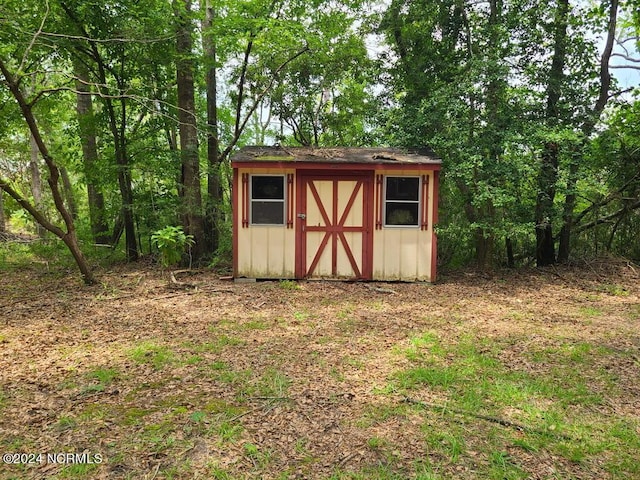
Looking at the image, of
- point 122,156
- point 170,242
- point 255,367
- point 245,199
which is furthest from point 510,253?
point 122,156

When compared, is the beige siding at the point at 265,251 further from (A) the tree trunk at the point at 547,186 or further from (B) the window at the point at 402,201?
(A) the tree trunk at the point at 547,186

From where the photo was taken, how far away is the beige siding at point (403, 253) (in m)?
8.05

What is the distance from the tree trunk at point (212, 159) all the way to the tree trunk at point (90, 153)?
2455 millimetres

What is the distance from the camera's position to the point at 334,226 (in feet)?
26.5

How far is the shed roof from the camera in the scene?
7.83 meters

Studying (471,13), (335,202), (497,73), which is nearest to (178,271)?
(335,202)

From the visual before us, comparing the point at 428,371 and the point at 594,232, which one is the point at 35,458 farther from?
the point at 594,232

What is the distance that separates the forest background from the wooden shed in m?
0.76

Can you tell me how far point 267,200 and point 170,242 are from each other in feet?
6.50

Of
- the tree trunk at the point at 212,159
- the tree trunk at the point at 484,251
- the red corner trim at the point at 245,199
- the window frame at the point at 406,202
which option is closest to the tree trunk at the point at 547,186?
the tree trunk at the point at 484,251

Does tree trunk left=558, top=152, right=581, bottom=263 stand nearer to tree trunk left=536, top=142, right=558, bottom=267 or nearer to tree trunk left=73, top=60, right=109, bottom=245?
tree trunk left=536, top=142, right=558, bottom=267

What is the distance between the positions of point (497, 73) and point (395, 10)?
3492 millimetres

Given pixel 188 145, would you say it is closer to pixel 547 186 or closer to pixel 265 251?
pixel 265 251

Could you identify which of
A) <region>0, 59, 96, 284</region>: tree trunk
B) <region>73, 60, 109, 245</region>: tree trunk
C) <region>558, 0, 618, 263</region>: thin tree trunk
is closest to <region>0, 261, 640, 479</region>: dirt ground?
<region>0, 59, 96, 284</region>: tree trunk
